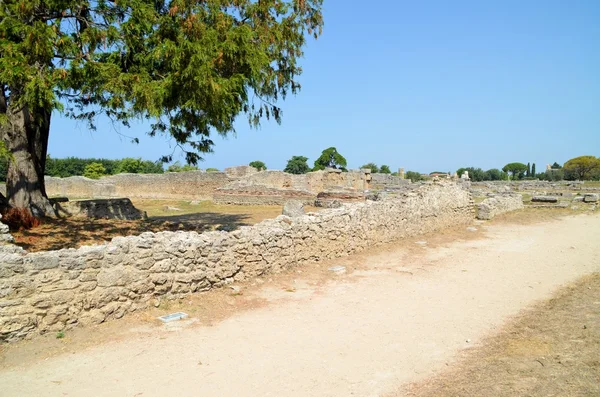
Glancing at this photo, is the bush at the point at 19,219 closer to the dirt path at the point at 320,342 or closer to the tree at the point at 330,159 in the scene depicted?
the dirt path at the point at 320,342

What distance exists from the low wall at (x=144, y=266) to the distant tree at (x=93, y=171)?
4025 cm

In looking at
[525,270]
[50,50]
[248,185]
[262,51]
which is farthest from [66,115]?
[248,185]

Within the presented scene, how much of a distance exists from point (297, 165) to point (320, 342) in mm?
47586

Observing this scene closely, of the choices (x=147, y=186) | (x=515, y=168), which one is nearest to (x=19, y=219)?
(x=147, y=186)

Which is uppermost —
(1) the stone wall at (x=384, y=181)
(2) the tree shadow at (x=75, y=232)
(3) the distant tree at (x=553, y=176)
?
(3) the distant tree at (x=553, y=176)

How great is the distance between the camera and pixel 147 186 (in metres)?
33.0

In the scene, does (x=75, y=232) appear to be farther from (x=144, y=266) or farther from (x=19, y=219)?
(x=144, y=266)

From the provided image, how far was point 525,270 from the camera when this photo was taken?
29.6 feet

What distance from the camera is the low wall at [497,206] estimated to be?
663 inches

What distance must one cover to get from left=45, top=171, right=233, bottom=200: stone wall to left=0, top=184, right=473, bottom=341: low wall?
21174mm

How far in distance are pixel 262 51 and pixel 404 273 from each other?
17.2ft

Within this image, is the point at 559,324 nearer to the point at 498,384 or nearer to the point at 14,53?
the point at 498,384

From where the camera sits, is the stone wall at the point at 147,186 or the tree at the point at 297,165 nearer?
the stone wall at the point at 147,186

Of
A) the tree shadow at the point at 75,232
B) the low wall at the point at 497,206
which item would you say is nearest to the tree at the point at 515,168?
the low wall at the point at 497,206
